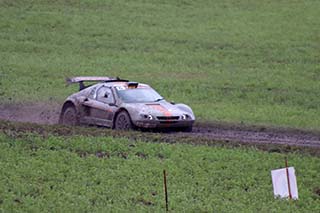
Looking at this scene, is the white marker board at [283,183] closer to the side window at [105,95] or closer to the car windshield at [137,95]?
the car windshield at [137,95]

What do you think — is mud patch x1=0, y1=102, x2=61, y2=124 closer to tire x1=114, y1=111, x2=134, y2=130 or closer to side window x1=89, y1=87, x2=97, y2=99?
side window x1=89, y1=87, x2=97, y2=99

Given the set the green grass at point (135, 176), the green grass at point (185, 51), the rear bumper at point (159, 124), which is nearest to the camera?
the green grass at point (135, 176)

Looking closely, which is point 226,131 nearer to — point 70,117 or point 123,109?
point 123,109

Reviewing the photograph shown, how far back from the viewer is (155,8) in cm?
4069

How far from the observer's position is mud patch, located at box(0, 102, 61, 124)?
72.9 ft

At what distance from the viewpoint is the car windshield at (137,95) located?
1973 centimetres

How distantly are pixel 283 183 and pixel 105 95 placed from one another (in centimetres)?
904

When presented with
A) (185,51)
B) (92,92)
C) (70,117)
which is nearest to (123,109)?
(92,92)

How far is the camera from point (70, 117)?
67.9 feet

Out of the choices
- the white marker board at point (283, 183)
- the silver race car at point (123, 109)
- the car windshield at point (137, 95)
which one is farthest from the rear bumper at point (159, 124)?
the white marker board at point (283, 183)

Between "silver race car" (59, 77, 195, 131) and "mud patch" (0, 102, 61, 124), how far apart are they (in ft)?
5.60

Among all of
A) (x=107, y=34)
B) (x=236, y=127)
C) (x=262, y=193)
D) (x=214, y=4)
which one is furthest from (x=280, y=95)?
(x=214, y=4)

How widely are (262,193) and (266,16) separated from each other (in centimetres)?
2817

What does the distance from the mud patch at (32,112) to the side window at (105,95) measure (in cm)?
235
